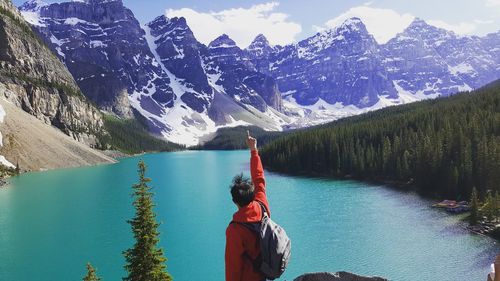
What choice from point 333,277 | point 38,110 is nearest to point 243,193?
point 333,277

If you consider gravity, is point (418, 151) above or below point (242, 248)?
above

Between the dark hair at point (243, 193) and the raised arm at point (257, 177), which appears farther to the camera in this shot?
the raised arm at point (257, 177)

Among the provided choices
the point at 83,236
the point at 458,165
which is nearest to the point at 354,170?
the point at 458,165

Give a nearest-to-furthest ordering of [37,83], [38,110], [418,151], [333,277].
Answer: [333,277], [418,151], [38,110], [37,83]

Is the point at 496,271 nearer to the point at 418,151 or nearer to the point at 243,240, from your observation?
the point at 243,240

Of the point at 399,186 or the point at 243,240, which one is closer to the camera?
the point at 243,240

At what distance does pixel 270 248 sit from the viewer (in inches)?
254

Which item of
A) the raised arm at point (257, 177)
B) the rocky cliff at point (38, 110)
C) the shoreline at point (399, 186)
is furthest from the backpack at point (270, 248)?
the rocky cliff at point (38, 110)

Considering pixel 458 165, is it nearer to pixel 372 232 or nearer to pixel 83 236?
pixel 372 232

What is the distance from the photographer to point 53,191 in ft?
239

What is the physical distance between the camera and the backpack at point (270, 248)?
6.46 meters

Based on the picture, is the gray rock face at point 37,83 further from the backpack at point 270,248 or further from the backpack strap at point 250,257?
the backpack at point 270,248

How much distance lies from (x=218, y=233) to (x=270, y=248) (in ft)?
130

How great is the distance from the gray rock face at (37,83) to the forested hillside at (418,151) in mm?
69147
